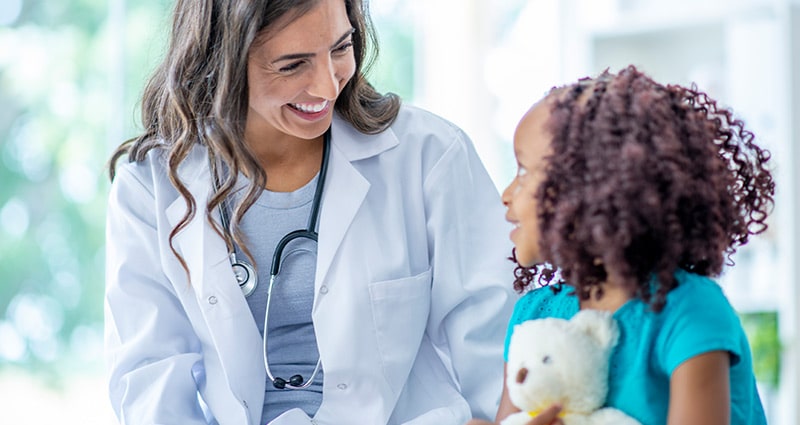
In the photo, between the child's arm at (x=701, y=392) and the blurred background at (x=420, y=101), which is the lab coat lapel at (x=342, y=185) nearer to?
the child's arm at (x=701, y=392)

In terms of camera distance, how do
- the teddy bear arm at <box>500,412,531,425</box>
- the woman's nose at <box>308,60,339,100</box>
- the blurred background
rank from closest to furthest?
the teddy bear arm at <box>500,412,531,425</box>
the woman's nose at <box>308,60,339,100</box>
the blurred background

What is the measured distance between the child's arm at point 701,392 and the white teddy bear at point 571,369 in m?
0.06

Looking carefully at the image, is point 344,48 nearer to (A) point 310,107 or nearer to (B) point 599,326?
(A) point 310,107

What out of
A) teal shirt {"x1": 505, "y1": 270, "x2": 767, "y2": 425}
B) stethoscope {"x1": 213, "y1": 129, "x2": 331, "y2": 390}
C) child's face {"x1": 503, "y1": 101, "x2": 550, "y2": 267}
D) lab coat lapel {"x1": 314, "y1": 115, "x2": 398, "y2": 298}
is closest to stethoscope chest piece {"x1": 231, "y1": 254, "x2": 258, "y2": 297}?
stethoscope {"x1": 213, "y1": 129, "x2": 331, "y2": 390}

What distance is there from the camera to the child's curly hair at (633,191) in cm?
98

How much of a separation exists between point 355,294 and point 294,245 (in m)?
0.15

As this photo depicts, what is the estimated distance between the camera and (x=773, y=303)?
2.79 metres

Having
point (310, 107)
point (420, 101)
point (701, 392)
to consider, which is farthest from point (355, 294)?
point (420, 101)

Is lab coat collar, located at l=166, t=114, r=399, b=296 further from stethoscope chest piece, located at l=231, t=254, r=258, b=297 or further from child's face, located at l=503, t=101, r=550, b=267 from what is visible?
child's face, located at l=503, t=101, r=550, b=267

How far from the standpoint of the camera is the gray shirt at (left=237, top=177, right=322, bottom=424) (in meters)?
1.59

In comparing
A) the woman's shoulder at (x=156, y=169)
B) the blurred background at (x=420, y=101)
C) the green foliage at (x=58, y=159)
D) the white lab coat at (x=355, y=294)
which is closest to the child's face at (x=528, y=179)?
the white lab coat at (x=355, y=294)

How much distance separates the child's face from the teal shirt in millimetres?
129

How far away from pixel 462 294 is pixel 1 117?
2583 millimetres

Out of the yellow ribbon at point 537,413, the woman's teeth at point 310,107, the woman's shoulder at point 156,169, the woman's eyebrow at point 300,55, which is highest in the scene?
the woman's eyebrow at point 300,55
